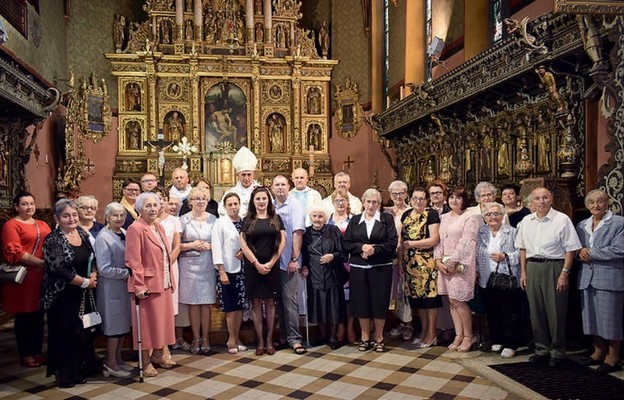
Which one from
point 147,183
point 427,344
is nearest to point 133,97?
point 147,183

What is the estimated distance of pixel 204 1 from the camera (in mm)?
15500

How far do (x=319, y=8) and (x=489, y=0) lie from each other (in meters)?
9.11

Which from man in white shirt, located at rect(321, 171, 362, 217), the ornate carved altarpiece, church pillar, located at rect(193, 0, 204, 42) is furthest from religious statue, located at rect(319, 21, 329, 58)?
man in white shirt, located at rect(321, 171, 362, 217)

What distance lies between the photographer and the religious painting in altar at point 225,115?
15.4 metres

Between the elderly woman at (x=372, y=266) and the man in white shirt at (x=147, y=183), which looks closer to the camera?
the elderly woman at (x=372, y=266)

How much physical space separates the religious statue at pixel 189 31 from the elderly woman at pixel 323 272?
38.6 ft

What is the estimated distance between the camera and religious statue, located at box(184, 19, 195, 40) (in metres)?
15.3

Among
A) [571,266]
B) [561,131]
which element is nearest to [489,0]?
[561,131]

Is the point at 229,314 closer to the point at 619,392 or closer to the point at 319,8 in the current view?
the point at 619,392

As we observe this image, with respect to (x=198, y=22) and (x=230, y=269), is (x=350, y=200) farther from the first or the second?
(x=198, y=22)

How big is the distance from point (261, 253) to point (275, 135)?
36.5 feet

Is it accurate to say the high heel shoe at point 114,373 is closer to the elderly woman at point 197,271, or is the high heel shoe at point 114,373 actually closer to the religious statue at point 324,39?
the elderly woman at point 197,271

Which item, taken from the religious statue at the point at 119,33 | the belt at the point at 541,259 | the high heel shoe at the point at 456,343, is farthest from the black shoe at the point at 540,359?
the religious statue at the point at 119,33

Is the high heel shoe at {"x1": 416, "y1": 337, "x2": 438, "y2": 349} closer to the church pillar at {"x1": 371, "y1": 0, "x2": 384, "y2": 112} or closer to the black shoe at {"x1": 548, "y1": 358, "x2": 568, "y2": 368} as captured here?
the black shoe at {"x1": 548, "y1": 358, "x2": 568, "y2": 368}
